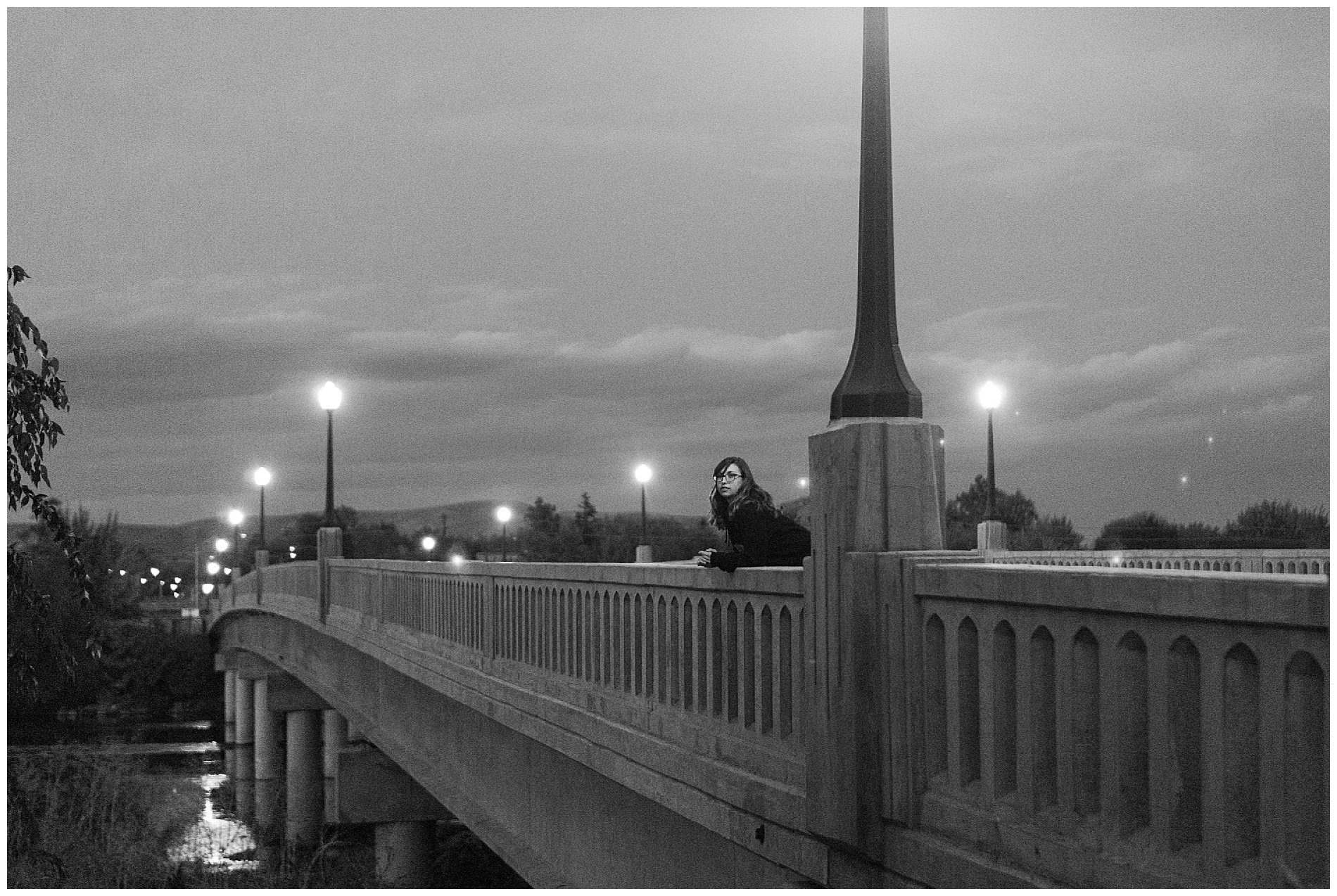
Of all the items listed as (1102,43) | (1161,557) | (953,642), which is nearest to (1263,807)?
(953,642)

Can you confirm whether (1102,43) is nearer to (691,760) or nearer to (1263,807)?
(691,760)

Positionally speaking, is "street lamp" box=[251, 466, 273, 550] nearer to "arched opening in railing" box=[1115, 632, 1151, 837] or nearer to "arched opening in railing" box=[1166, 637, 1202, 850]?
"arched opening in railing" box=[1115, 632, 1151, 837]

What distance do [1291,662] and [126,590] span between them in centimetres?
9766

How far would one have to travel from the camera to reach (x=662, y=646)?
9.33 m

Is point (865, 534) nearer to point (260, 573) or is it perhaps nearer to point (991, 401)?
point (991, 401)

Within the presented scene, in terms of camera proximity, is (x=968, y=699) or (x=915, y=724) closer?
(x=968, y=699)

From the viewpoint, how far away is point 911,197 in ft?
88.0

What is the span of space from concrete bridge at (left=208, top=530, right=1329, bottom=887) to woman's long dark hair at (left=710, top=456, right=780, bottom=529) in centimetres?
39

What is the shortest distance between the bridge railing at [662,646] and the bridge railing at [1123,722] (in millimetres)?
1230

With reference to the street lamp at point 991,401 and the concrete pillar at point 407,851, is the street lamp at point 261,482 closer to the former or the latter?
the concrete pillar at point 407,851

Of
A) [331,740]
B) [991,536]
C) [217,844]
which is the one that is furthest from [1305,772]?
[331,740]

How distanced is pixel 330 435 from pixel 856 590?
799 inches

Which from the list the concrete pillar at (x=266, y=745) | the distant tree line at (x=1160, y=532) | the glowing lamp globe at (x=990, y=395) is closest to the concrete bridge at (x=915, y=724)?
the glowing lamp globe at (x=990, y=395)

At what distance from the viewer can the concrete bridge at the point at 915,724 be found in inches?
175
